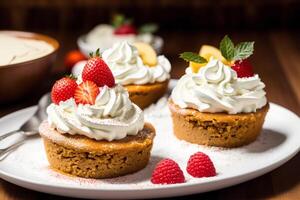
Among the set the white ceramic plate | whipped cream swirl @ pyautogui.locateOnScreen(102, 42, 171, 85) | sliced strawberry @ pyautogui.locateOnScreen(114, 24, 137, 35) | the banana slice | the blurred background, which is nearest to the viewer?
the white ceramic plate

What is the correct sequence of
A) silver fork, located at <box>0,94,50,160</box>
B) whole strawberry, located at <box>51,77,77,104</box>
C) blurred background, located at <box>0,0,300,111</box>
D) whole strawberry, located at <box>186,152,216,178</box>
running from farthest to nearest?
1. blurred background, located at <box>0,0,300,111</box>
2. silver fork, located at <box>0,94,50,160</box>
3. whole strawberry, located at <box>51,77,77,104</box>
4. whole strawberry, located at <box>186,152,216,178</box>

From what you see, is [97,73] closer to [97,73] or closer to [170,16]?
[97,73]

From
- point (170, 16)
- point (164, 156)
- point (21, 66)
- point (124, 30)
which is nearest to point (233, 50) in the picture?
point (164, 156)

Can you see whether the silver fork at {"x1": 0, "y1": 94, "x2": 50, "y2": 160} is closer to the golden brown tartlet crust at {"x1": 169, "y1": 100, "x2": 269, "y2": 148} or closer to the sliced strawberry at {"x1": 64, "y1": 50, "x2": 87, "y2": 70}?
the golden brown tartlet crust at {"x1": 169, "y1": 100, "x2": 269, "y2": 148}

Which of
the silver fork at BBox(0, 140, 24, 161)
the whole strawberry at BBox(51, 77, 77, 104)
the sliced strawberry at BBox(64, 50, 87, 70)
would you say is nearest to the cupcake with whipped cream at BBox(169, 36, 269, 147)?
the whole strawberry at BBox(51, 77, 77, 104)

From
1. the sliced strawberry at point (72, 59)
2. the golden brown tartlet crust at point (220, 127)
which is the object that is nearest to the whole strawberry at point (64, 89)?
the golden brown tartlet crust at point (220, 127)

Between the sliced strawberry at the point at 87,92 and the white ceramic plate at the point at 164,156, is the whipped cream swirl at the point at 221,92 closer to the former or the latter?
the white ceramic plate at the point at 164,156
